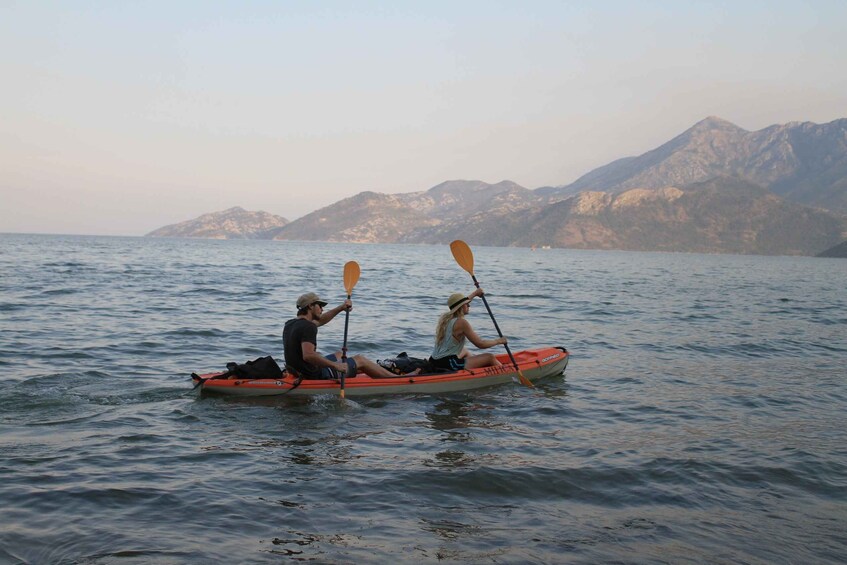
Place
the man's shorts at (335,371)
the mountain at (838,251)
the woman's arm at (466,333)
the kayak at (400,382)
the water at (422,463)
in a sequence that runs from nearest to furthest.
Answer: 1. the water at (422,463)
2. the kayak at (400,382)
3. the man's shorts at (335,371)
4. the woman's arm at (466,333)
5. the mountain at (838,251)

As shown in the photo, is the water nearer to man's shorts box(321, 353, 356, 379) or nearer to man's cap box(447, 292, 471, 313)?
man's shorts box(321, 353, 356, 379)

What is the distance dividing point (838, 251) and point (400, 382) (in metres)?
193

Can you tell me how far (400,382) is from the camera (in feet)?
35.3

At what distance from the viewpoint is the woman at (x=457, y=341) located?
10.8m

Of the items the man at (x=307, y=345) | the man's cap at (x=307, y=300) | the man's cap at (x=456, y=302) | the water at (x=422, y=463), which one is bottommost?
the water at (x=422, y=463)

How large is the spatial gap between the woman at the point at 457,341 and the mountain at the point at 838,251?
187 m

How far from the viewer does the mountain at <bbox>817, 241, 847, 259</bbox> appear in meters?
171

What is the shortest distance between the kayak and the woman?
0.18m

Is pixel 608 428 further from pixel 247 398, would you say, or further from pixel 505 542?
pixel 247 398

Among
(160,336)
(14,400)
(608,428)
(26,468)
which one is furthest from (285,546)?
(160,336)

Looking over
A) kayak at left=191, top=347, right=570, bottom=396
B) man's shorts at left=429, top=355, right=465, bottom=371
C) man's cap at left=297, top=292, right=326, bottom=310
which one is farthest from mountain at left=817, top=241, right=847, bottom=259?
man's cap at left=297, top=292, right=326, bottom=310

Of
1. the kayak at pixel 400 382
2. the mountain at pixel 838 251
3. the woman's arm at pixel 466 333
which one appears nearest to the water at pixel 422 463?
the kayak at pixel 400 382

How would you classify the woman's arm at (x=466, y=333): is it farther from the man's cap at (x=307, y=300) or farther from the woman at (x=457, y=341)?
the man's cap at (x=307, y=300)

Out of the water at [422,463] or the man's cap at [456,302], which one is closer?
the water at [422,463]
